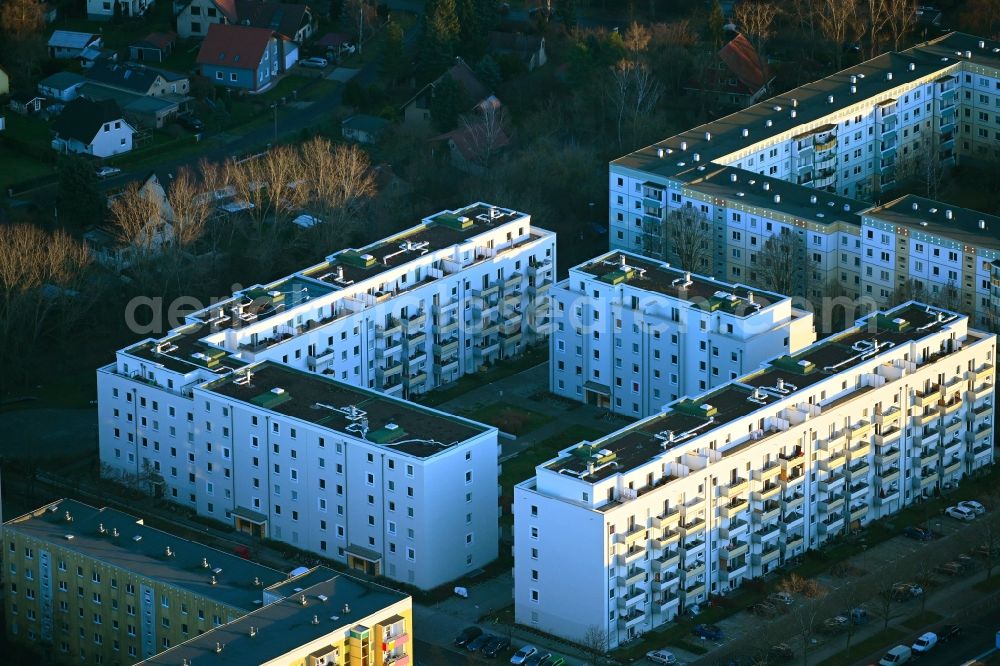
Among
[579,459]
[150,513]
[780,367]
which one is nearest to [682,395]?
[780,367]

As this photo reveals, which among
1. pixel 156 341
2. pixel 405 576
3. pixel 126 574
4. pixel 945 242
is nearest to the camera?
pixel 126 574

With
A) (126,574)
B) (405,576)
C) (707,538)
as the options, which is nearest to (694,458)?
(707,538)

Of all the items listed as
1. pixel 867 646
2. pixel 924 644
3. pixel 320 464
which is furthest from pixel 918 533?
pixel 320 464

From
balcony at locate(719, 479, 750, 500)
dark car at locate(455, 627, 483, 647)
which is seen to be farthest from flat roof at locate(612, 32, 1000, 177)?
dark car at locate(455, 627, 483, 647)

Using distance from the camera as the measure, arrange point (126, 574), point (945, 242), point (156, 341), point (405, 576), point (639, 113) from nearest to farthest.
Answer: point (126, 574), point (405, 576), point (156, 341), point (945, 242), point (639, 113)

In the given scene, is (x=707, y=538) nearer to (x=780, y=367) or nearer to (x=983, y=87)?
Answer: (x=780, y=367)

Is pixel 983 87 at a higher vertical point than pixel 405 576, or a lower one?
higher

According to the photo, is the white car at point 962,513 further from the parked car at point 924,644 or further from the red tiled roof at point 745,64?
the red tiled roof at point 745,64

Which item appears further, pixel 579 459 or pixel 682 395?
pixel 682 395
